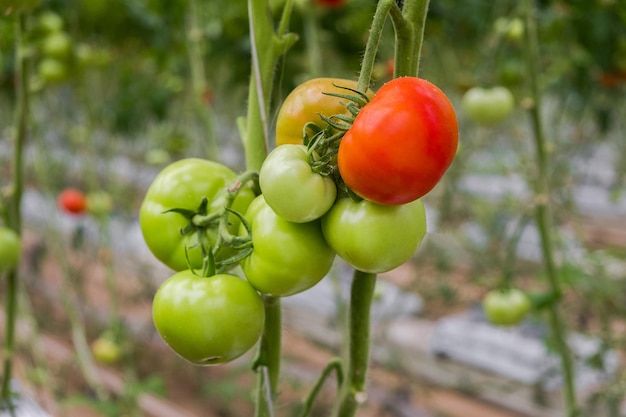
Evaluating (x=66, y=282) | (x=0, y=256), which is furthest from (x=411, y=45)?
(x=66, y=282)

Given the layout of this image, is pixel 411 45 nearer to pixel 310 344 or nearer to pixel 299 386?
pixel 299 386

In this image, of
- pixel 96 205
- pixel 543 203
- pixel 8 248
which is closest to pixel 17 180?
pixel 8 248

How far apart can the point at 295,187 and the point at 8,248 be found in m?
0.53

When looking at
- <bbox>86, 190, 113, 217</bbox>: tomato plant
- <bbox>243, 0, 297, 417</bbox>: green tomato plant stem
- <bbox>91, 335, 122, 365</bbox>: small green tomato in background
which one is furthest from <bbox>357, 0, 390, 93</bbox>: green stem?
<bbox>91, 335, 122, 365</bbox>: small green tomato in background

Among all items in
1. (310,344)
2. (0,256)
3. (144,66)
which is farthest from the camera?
(144,66)

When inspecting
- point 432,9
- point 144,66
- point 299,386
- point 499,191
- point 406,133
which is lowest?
point 499,191

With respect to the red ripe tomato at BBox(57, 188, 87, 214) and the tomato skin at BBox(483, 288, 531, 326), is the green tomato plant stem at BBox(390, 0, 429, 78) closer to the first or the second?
the tomato skin at BBox(483, 288, 531, 326)

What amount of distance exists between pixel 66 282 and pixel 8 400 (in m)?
0.99

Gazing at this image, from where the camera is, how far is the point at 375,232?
315 mm

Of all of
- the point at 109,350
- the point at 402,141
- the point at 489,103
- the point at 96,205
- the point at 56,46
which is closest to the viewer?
the point at 402,141

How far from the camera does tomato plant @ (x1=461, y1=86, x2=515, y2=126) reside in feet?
3.55

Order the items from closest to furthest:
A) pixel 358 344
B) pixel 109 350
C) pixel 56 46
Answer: pixel 358 344
pixel 56 46
pixel 109 350

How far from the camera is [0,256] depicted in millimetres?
704

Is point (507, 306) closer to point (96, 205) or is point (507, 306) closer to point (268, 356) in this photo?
point (268, 356)
